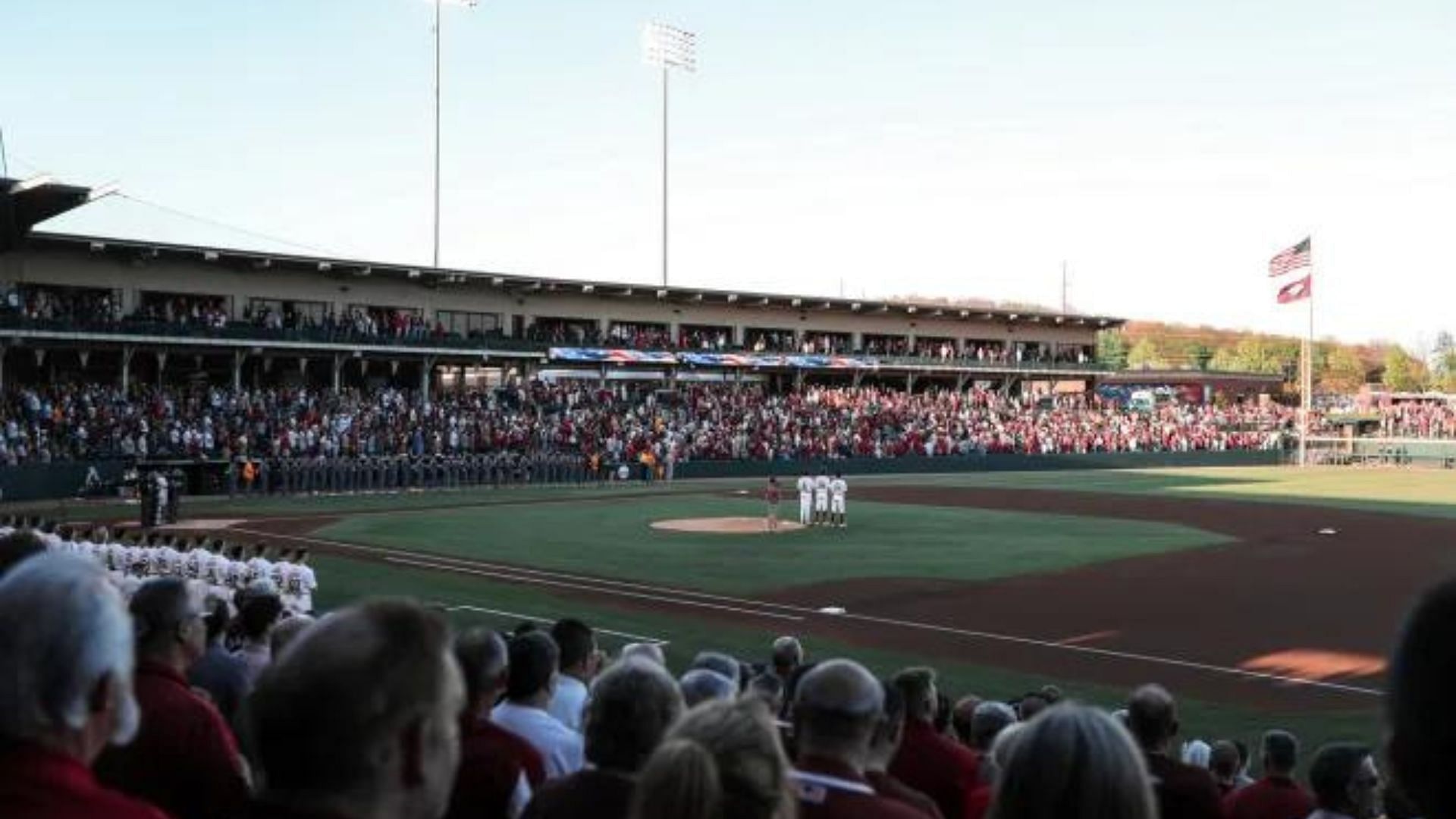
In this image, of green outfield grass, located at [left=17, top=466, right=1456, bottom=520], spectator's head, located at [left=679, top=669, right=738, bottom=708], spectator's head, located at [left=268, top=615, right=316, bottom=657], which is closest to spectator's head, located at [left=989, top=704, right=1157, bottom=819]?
spectator's head, located at [left=679, top=669, right=738, bottom=708]

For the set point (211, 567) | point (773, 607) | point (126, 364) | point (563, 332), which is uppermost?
point (563, 332)

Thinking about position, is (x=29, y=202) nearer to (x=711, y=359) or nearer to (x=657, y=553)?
(x=657, y=553)

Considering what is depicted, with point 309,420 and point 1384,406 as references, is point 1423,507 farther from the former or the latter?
point 1384,406

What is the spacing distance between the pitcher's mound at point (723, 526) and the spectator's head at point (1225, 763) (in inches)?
1022

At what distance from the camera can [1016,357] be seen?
87625 millimetres

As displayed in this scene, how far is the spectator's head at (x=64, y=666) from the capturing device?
9.45 ft

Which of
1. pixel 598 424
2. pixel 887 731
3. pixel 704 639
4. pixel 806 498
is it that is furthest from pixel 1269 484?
pixel 887 731

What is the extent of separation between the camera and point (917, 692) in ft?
23.4

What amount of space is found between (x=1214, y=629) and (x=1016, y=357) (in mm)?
69159

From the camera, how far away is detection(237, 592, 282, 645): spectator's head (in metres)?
8.95

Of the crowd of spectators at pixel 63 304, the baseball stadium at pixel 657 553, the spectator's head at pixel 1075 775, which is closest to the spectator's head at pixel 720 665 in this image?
the baseball stadium at pixel 657 553

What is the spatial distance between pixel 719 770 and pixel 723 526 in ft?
109

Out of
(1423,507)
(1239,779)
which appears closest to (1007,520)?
(1423,507)

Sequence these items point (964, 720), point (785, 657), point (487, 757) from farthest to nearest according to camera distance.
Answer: point (785, 657)
point (964, 720)
point (487, 757)
